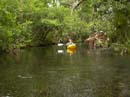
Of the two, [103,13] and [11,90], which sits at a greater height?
[103,13]

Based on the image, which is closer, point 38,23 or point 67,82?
point 67,82

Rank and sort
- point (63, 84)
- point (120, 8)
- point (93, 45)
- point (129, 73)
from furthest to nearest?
point (93, 45) < point (129, 73) < point (63, 84) < point (120, 8)

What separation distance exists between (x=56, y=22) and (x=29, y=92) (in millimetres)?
58741

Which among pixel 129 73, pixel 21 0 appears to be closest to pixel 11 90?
pixel 129 73

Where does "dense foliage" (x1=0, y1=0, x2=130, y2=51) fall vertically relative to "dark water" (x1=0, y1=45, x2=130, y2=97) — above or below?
above

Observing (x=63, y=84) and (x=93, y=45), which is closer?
(x=63, y=84)

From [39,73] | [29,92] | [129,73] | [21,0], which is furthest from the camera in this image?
[21,0]

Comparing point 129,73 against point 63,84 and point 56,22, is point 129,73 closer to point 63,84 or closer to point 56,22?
point 63,84

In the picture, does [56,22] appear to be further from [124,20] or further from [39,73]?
[124,20]

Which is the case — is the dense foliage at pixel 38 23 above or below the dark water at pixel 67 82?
above

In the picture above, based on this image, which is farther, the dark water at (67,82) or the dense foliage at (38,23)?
the dense foliage at (38,23)

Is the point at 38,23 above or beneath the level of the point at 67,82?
above

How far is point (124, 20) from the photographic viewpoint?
19656 mm

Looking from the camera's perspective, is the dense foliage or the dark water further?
the dense foliage
